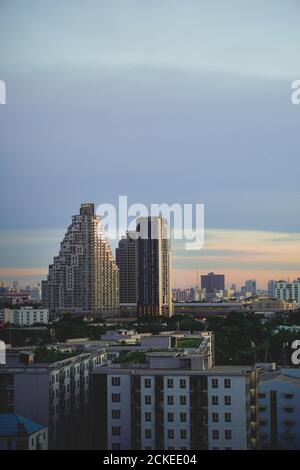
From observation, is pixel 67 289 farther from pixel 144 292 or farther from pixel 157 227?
pixel 157 227

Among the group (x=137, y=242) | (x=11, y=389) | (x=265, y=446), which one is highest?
(x=137, y=242)

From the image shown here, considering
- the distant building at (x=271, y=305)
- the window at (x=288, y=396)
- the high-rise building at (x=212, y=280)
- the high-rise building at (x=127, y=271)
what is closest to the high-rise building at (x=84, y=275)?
the high-rise building at (x=127, y=271)

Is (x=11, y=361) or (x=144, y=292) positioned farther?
(x=144, y=292)

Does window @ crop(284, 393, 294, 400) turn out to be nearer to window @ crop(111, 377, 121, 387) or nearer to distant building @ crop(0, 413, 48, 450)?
window @ crop(111, 377, 121, 387)

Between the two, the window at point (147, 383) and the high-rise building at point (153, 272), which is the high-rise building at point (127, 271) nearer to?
the high-rise building at point (153, 272)

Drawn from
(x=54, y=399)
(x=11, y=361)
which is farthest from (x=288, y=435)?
(x=11, y=361)

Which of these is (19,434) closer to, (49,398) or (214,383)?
(49,398)

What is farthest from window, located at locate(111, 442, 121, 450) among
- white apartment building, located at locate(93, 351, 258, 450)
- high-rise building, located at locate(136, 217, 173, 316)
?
high-rise building, located at locate(136, 217, 173, 316)
